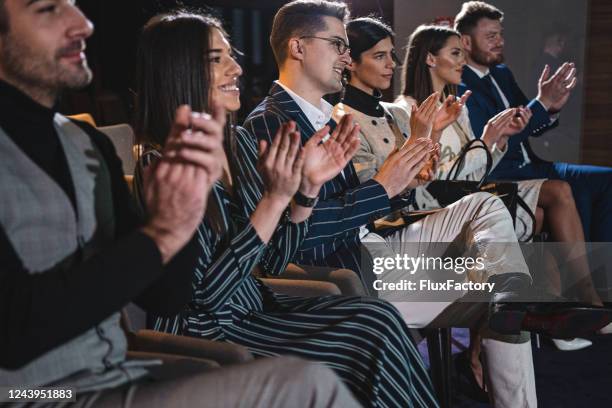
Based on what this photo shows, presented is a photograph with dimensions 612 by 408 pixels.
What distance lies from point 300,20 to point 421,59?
1.01 m

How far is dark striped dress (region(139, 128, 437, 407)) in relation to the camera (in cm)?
153

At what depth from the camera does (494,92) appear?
3455 millimetres

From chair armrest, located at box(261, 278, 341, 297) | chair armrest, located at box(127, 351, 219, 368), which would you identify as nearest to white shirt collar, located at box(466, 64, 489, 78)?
chair armrest, located at box(261, 278, 341, 297)

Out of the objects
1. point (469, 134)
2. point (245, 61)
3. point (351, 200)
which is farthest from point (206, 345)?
point (245, 61)

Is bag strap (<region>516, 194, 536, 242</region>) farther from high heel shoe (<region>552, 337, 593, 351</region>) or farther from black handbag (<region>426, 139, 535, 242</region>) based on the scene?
high heel shoe (<region>552, 337, 593, 351</region>)

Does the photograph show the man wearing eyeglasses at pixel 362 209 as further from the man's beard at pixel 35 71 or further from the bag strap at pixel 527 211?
the man's beard at pixel 35 71

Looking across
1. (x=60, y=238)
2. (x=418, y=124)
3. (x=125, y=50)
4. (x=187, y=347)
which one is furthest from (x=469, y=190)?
(x=125, y=50)

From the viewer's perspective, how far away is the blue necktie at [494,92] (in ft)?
11.2

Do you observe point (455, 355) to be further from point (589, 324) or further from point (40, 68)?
point (40, 68)

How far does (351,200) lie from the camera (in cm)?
205

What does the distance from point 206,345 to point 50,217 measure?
42 cm

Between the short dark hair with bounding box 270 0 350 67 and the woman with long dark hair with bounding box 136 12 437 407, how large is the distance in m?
0.53

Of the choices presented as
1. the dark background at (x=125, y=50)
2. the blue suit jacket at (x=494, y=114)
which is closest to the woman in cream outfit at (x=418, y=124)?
the blue suit jacket at (x=494, y=114)

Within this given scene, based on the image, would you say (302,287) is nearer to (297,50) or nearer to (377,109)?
(297,50)
